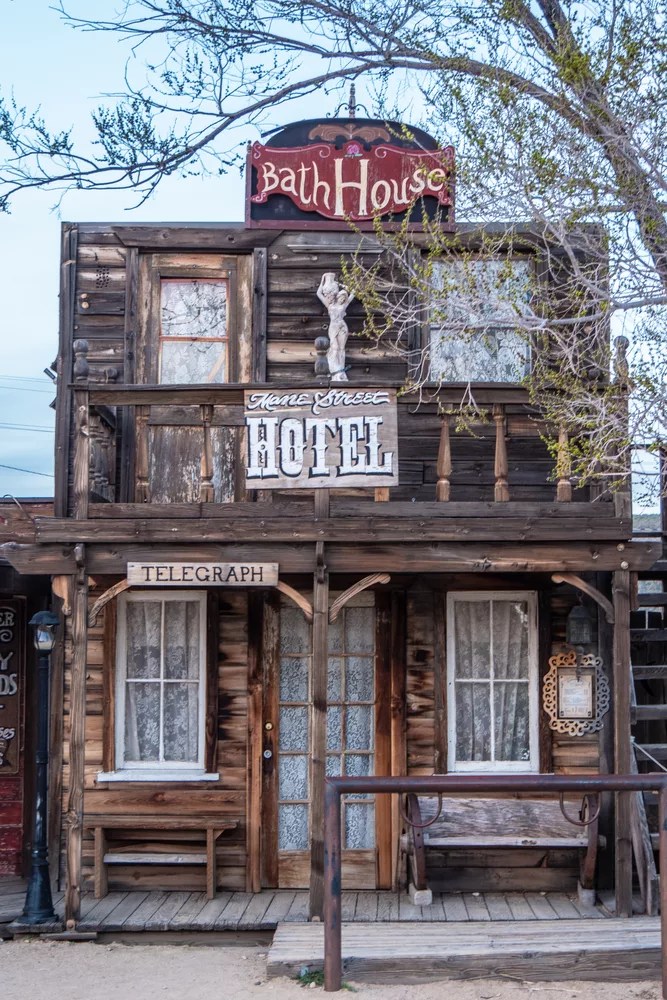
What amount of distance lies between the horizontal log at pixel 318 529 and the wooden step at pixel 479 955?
2.71 meters

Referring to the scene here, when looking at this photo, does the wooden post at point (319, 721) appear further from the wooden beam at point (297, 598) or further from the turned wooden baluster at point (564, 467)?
the turned wooden baluster at point (564, 467)

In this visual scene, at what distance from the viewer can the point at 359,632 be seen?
964cm

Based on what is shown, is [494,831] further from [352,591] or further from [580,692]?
[352,591]

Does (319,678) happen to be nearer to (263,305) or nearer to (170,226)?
(263,305)

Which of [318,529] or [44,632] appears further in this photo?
[44,632]

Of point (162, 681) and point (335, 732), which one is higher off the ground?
point (162, 681)

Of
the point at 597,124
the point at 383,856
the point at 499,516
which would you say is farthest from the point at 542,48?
the point at 383,856

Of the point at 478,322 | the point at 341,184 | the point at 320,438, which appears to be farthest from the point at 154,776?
the point at 341,184

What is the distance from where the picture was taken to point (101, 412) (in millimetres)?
8836

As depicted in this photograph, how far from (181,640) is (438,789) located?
373cm

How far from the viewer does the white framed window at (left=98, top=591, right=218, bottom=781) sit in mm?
9492

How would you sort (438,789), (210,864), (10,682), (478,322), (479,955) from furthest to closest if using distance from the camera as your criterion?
(10,682), (210,864), (478,322), (479,955), (438,789)

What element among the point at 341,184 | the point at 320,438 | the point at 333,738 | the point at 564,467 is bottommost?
the point at 333,738

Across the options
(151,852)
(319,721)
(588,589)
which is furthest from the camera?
(151,852)
